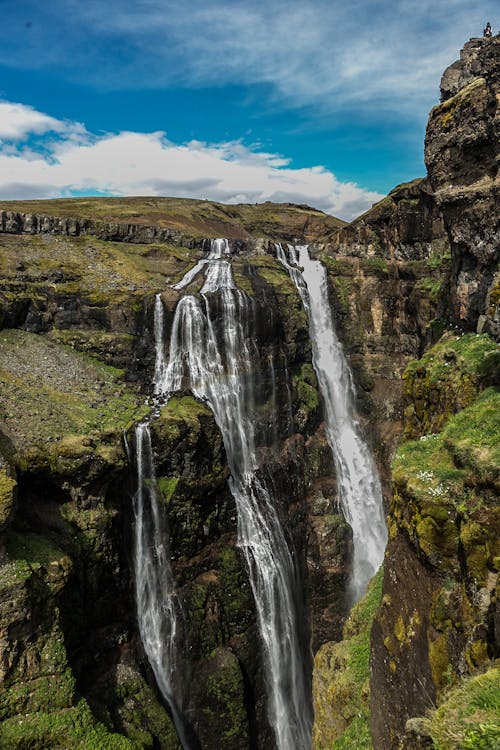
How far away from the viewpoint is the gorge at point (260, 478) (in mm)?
9203

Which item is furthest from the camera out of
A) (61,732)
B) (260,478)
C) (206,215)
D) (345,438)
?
(206,215)

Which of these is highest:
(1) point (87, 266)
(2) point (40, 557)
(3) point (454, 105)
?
(1) point (87, 266)

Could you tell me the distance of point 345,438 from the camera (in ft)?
109

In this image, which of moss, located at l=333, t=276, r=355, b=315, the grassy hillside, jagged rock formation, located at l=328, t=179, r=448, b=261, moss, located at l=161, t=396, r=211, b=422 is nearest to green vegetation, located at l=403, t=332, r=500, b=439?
moss, located at l=161, t=396, r=211, b=422

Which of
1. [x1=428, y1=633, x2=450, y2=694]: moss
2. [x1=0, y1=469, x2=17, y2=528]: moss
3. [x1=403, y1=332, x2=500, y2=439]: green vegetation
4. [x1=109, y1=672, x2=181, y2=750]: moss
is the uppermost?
[x1=403, y1=332, x2=500, y2=439]: green vegetation

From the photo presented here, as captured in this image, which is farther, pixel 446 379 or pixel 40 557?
pixel 40 557

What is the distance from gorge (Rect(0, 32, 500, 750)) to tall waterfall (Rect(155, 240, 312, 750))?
0.14 meters

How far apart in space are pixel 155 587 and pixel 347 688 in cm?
1111

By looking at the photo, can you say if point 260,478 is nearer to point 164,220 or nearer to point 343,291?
point 343,291

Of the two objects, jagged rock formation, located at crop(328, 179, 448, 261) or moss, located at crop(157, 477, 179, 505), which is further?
jagged rock formation, located at crop(328, 179, 448, 261)

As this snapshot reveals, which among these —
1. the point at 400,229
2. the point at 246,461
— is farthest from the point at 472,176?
the point at 400,229

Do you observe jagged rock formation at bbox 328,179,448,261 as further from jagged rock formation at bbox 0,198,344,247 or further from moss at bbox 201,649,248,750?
moss at bbox 201,649,248,750

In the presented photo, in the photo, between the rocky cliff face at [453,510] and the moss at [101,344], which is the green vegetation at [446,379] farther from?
the moss at [101,344]

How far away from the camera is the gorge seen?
9203mm
